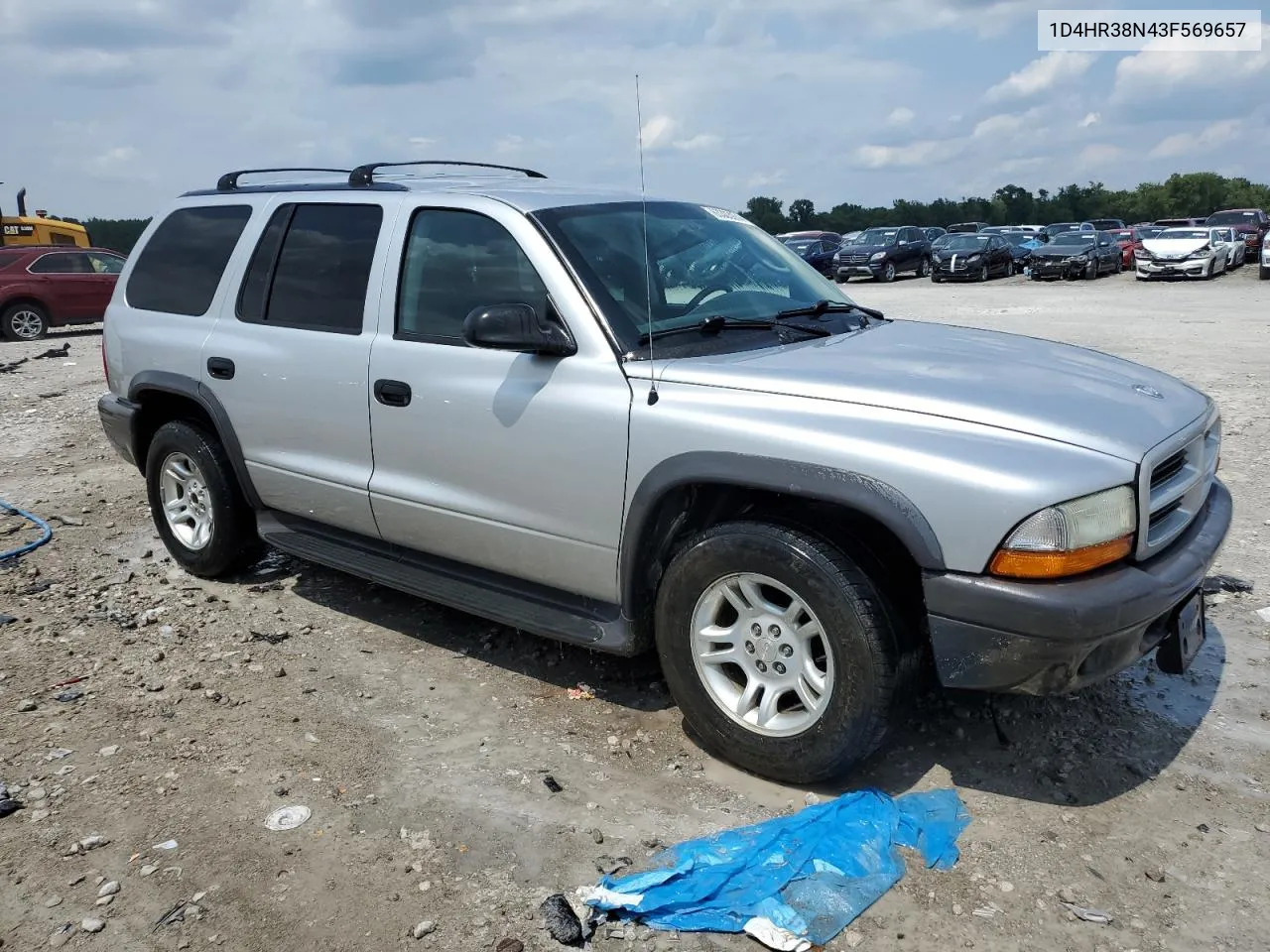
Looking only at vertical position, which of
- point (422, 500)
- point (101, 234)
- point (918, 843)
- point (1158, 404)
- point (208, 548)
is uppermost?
point (101, 234)

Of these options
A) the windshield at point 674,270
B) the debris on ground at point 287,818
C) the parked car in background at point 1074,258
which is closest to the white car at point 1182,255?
the parked car in background at point 1074,258

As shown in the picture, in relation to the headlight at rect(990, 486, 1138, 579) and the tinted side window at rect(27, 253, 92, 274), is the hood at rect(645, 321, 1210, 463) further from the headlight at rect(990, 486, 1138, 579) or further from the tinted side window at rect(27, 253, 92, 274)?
the tinted side window at rect(27, 253, 92, 274)

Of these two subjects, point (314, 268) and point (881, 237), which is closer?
point (314, 268)

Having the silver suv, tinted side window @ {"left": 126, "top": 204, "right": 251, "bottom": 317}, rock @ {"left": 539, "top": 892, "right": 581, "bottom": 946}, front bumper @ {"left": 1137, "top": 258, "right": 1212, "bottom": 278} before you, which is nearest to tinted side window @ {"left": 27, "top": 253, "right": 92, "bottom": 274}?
tinted side window @ {"left": 126, "top": 204, "right": 251, "bottom": 317}

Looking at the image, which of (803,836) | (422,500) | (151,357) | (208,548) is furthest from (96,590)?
(803,836)

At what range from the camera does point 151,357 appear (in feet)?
17.3

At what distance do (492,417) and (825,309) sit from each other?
1.44 meters

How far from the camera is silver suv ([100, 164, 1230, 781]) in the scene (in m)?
2.94

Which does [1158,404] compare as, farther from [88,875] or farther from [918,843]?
[88,875]

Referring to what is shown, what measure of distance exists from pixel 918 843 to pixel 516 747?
144 centimetres

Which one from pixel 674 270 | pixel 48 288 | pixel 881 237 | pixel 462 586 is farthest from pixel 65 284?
pixel 881 237

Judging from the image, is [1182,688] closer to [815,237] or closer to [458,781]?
[458,781]

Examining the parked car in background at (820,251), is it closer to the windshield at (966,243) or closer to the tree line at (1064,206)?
the windshield at (966,243)

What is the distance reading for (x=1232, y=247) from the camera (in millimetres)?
30047
